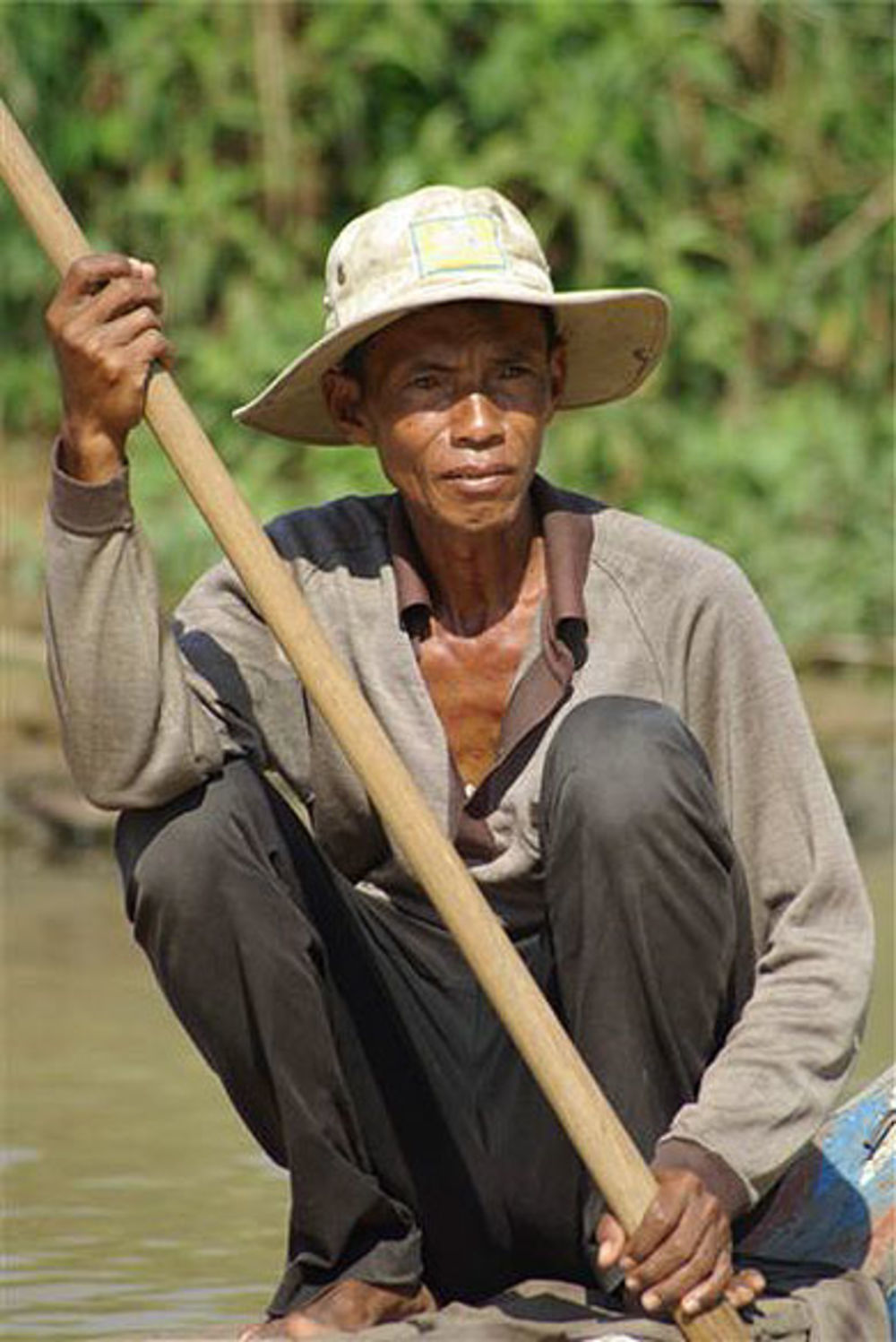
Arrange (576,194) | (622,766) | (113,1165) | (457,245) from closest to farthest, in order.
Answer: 1. (622,766)
2. (457,245)
3. (113,1165)
4. (576,194)

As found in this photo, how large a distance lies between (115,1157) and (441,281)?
199 cm

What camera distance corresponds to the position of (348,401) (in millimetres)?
3594

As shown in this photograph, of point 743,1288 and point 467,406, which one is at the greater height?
point 467,406

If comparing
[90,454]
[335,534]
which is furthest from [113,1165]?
[90,454]

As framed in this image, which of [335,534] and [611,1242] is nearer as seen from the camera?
[611,1242]

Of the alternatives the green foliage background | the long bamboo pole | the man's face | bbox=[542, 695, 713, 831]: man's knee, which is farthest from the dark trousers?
the green foliage background

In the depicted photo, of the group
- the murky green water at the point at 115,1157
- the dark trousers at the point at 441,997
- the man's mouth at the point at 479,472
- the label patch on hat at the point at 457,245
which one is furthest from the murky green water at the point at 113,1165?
the label patch on hat at the point at 457,245

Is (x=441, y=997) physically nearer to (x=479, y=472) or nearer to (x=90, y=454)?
(x=479, y=472)

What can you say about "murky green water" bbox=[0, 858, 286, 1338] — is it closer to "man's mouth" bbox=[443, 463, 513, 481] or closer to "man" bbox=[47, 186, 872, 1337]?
"man" bbox=[47, 186, 872, 1337]

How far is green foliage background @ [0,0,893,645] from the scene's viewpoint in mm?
8320

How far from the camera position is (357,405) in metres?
3.58

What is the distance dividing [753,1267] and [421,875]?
57 centimetres

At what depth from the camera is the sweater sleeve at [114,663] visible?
327 centimetres

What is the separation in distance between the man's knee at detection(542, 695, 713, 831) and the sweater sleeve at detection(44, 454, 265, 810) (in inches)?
13.6
